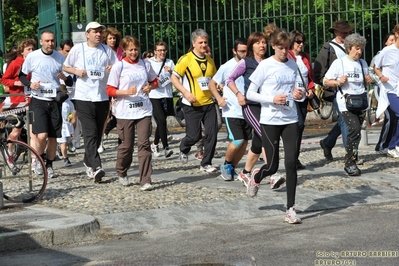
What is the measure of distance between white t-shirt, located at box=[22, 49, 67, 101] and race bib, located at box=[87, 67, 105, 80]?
0.63 m

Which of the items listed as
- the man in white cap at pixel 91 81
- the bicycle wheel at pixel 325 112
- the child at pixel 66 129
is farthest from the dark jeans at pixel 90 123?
the bicycle wheel at pixel 325 112

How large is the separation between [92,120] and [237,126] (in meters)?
1.71

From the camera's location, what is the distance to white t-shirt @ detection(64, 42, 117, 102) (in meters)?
11.9

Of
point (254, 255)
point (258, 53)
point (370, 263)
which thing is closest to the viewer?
point (370, 263)

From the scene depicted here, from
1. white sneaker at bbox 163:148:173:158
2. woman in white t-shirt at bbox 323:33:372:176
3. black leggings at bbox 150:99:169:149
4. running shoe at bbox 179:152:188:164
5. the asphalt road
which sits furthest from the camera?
black leggings at bbox 150:99:169:149

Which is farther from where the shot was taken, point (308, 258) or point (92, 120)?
point (92, 120)

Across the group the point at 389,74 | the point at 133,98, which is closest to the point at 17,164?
the point at 133,98

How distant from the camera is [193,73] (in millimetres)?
12461

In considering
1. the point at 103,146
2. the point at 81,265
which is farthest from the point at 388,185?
the point at 103,146

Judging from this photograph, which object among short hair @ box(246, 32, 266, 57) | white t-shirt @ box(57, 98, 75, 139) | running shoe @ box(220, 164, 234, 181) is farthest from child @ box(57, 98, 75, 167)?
short hair @ box(246, 32, 266, 57)

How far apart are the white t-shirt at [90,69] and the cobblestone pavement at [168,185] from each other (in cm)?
Answer: 102

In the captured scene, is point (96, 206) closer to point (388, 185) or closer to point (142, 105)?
point (142, 105)

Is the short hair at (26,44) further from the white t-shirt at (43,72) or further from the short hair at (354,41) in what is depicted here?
the short hair at (354,41)

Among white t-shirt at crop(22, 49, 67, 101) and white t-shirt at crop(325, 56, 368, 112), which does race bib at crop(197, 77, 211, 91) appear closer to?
white t-shirt at crop(325, 56, 368, 112)
